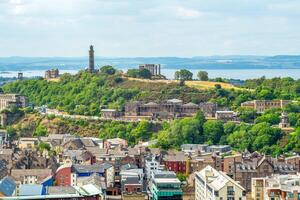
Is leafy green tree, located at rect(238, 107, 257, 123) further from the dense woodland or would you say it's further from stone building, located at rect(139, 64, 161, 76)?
stone building, located at rect(139, 64, 161, 76)

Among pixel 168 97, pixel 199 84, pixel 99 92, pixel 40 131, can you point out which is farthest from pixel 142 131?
pixel 199 84

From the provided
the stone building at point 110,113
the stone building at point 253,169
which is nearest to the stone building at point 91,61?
the stone building at point 110,113

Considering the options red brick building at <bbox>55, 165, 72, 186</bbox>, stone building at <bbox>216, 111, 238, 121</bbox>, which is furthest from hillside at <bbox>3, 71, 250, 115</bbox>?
red brick building at <bbox>55, 165, 72, 186</bbox>

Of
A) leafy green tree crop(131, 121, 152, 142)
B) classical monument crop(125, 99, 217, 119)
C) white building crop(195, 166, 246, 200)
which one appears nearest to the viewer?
white building crop(195, 166, 246, 200)

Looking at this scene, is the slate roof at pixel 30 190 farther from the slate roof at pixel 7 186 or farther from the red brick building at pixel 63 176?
the red brick building at pixel 63 176

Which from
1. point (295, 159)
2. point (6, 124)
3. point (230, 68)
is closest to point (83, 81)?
point (6, 124)

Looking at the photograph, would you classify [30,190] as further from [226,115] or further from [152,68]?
[152,68]
